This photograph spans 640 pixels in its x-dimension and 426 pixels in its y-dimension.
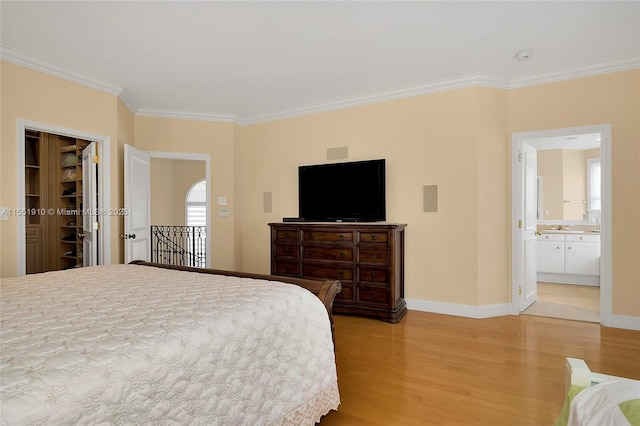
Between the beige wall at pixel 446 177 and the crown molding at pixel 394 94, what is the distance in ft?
0.25

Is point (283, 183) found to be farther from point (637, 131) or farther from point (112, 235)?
point (637, 131)

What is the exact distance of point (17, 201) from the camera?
10.7 ft

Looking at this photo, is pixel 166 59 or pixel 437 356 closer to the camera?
pixel 437 356

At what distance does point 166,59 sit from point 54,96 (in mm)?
1262

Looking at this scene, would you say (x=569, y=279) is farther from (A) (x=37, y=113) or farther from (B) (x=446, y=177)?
(A) (x=37, y=113)

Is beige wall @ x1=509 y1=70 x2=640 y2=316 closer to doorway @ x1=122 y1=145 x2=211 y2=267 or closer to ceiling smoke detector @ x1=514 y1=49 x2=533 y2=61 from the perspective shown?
ceiling smoke detector @ x1=514 y1=49 x2=533 y2=61

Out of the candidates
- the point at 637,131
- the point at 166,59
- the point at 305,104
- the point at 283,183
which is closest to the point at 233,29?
the point at 166,59

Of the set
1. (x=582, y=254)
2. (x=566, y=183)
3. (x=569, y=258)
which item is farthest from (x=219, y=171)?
(x=566, y=183)

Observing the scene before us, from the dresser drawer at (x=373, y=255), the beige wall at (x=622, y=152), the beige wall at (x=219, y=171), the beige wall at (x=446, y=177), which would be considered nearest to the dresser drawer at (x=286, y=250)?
the dresser drawer at (x=373, y=255)

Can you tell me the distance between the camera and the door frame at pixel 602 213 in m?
3.61

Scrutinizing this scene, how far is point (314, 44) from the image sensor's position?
316 centimetres

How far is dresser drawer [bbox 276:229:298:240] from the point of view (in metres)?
4.41

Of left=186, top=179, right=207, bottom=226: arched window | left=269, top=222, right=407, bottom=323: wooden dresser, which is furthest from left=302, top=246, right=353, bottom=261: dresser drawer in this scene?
left=186, top=179, right=207, bottom=226: arched window

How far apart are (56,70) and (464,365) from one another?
4715 mm
